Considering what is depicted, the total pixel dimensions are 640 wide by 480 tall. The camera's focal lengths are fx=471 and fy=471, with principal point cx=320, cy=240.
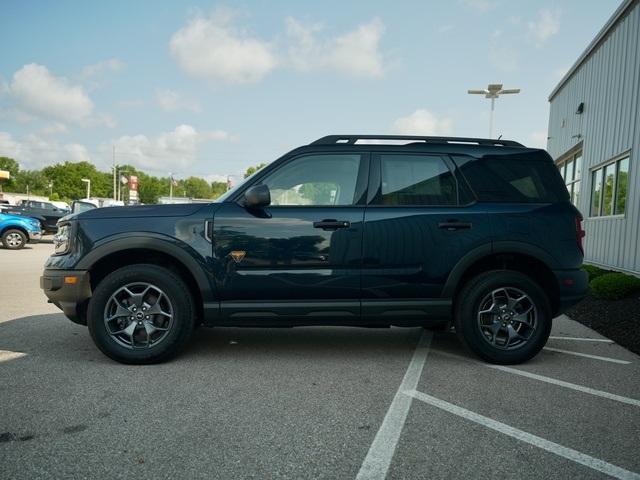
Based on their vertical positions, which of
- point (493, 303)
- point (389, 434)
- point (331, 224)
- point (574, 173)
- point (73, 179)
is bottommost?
point (389, 434)

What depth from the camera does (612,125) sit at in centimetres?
1080

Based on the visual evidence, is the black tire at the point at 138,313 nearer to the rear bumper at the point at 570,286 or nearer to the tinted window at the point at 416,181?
the tinted window at the point at 416,181

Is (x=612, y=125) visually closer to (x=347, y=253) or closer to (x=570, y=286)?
(x=570, y=286)

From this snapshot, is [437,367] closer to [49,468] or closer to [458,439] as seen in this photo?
[458,439]

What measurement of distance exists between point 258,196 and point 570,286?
2.92 meters

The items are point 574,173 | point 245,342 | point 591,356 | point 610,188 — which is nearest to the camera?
point 591,356

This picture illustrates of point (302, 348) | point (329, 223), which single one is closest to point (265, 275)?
point (329, 223)

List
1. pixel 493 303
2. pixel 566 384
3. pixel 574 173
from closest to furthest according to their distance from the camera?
pixel 566 384
pixel 493 303
pixel 574 173

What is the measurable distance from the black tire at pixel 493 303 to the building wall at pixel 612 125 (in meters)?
6.31

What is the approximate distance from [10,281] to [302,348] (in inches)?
277

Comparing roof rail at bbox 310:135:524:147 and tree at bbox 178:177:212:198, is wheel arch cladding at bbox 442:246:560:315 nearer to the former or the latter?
roof rail at bbox 310:135:524:147

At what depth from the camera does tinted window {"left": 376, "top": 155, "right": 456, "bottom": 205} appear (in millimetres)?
4254

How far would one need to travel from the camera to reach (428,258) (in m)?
4.17

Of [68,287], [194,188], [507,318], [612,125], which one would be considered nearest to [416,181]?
[507,318]
